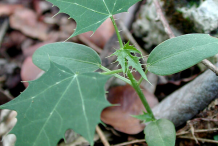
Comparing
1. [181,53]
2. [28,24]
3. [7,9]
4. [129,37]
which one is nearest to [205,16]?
[181,53]

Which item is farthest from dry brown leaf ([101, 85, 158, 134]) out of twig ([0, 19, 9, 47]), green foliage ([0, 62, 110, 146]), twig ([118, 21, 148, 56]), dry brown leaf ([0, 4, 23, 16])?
dry brown leaf ([0, 4, 23, 16])

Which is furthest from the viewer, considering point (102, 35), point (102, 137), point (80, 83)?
point (102, 35)

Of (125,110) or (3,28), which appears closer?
(125,110)

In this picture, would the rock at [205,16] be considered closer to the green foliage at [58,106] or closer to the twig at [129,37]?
the twig at [129,37]

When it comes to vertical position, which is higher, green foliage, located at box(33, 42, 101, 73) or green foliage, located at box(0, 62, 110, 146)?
green foliage, located at box(33, 42, 101, 73)

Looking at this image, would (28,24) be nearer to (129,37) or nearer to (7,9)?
A: (7,9)

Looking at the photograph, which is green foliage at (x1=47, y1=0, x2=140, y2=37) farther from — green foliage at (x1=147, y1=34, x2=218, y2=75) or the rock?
the rock

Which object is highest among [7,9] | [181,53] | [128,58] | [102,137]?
[7,9]

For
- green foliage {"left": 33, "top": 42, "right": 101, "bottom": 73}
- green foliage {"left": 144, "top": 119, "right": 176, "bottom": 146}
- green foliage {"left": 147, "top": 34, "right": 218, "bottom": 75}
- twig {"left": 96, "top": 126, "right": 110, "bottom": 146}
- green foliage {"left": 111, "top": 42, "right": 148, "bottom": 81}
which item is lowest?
twig {"left": 96, "top": 126, "right": 110, "bottom": 146}
